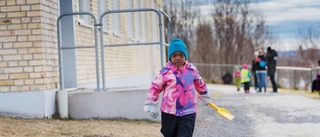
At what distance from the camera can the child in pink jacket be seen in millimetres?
5820

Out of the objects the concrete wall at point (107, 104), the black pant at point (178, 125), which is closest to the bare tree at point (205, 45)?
the concrete wall at point (107, 104)

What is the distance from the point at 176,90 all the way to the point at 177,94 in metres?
0.04

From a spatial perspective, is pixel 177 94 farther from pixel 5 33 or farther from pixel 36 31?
pixel 5 33

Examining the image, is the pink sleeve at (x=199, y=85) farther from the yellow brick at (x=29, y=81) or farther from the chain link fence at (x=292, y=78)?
the chain link fence at (x=292, y=78)

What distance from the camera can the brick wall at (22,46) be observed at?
8297 millimetres

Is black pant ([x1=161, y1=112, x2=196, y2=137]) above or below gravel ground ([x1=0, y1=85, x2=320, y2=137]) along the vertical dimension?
above

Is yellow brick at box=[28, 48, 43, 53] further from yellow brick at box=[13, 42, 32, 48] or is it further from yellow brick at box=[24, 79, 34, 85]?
yellow brick at box=[24, 79, 34, 85]

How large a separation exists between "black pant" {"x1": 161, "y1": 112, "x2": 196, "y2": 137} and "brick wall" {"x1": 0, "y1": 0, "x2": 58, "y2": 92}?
9.95ft

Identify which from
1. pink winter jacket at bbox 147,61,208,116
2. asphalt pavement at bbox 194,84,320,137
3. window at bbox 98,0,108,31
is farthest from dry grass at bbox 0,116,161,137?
window at bbox 98,0,108,31

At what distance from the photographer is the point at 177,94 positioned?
5.82m

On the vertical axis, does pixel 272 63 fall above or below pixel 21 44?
below

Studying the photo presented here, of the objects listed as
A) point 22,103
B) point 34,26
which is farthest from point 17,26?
point 22,103

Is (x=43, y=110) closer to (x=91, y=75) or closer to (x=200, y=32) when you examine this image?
(x=91, y=75)

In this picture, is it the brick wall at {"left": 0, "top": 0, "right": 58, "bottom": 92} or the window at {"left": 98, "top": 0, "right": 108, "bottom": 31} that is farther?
the window at {"left": 98, "top": 0, "right": 108, "bottom": 31}
